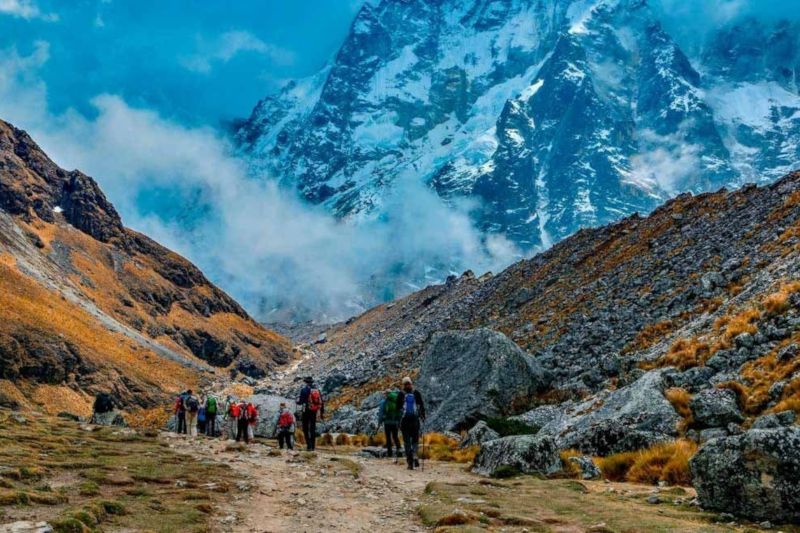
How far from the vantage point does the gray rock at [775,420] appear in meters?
15.4

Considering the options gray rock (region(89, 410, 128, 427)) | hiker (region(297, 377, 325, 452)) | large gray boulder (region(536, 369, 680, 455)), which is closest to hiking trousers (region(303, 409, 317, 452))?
hiker (region(297, 377, 325, 452))

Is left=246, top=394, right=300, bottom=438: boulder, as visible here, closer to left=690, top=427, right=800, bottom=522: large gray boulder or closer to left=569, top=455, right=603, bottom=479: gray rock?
left=569, top=455, right=603, bottom=479: gray rock

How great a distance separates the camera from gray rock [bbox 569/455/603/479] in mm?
17578

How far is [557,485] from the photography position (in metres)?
16.2

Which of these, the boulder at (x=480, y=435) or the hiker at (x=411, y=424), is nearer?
A: the hiker at (x=411, y=424)

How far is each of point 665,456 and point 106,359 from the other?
102312 mm

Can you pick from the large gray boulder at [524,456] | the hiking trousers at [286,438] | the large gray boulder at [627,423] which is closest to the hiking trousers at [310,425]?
the hiking trousers at [286,438]

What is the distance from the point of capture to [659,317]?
38500 millimetres

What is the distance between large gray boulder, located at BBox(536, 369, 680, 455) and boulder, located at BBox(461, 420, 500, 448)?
2255 mm

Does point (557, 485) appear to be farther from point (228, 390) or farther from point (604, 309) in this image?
point (228, 390)

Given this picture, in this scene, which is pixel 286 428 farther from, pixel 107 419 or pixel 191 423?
pixel 107 419

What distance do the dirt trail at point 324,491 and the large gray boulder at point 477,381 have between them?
9.71 m

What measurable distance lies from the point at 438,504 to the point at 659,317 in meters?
28.4

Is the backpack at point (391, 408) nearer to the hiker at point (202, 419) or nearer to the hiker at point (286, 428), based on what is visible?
the hiker at point (286, 428)
